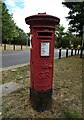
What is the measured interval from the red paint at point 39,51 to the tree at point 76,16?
8.29m

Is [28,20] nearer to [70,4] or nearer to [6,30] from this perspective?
[70,4]

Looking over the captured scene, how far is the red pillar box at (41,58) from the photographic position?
3955 millimetres

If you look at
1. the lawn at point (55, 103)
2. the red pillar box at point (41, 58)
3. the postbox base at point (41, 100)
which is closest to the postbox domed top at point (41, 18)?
A: the red pillar box at point (41, 58)

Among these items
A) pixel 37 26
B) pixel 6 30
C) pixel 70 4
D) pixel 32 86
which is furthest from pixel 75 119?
pixel 6 30

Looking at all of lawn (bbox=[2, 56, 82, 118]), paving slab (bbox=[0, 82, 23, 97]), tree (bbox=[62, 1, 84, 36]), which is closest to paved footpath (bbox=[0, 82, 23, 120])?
paving slab (bbox=[0, 82, 23, 97])

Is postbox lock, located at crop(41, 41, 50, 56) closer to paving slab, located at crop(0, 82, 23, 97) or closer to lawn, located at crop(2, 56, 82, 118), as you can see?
lawn, located at crop(2, 56, 82, 118)

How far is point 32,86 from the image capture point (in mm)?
4207

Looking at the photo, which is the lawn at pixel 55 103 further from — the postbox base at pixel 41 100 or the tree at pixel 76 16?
the tree at pixel 76 16

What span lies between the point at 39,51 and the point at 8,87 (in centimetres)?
200

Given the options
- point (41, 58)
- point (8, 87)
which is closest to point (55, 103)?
point (41, 58)

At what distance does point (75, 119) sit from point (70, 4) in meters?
10.5

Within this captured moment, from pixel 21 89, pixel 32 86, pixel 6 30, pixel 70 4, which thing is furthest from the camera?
pixel 6 30

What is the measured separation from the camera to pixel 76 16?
1372 cm

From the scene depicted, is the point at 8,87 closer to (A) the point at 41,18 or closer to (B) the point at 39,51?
(B) the point at 39,51
